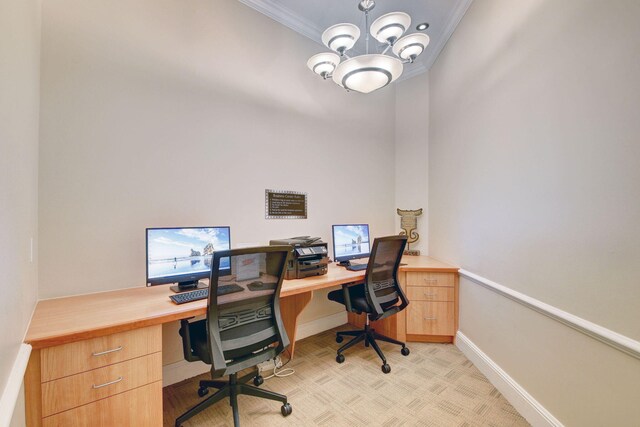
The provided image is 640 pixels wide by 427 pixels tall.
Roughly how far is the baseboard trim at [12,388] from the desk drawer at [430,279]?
108 inches

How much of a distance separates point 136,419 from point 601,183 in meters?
2.54

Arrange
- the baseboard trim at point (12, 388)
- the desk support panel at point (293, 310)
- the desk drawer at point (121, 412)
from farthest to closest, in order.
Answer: the desk support panel at point (293, 310), the desk drawer at point (121, 412), the baseboard trim at point (12, 388)

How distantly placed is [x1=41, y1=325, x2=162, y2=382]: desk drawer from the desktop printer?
1.06 meters

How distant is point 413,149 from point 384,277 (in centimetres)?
202

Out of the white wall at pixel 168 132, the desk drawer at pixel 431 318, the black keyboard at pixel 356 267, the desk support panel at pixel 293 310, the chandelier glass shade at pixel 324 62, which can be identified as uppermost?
the chandelier glass shade at pixel 324 62

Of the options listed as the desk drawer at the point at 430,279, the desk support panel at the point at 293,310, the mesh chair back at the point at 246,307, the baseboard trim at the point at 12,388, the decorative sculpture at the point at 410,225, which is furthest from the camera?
the decorative sculpture at the point at 410,225

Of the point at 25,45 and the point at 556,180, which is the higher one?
the point at 25,45

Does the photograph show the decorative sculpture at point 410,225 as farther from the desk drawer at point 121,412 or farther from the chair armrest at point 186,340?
the desk drawer at point 121,412

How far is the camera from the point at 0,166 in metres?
0.88

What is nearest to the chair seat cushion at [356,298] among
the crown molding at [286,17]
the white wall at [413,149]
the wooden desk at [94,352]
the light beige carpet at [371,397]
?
the light beige carpet at [371,397]

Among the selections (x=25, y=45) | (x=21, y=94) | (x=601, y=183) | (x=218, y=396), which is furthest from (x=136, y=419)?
(x=601, y=183)

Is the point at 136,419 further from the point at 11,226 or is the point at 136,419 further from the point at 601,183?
the point at 601,183

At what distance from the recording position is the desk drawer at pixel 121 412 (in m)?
1.23

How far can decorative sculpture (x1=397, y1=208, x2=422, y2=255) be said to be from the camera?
3.59 meters
